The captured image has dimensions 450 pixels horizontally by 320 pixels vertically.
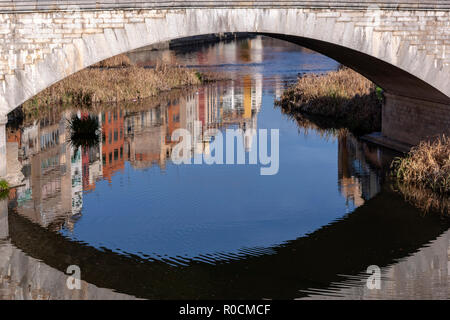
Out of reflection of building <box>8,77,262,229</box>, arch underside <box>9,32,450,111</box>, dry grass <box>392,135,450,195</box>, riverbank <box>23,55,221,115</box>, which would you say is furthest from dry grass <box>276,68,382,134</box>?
dry grass <box>392,135,450,195</box>

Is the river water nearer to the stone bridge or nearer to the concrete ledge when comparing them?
the concrete ledge

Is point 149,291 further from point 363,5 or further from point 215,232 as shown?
point 363,5

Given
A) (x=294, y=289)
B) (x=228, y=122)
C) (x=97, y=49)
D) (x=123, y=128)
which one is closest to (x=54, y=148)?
(x=123, y=128)

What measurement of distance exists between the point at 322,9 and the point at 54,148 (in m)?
8.85

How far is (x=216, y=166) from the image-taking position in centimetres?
2031

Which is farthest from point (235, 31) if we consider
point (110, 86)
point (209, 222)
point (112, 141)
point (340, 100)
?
point (110, 86)

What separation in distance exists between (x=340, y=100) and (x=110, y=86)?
32.2 ft

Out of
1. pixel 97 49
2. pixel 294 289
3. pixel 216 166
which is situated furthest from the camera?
pixel 216 166

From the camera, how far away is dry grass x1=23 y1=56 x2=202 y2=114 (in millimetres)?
30391

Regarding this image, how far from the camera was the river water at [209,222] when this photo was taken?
12.1 metres

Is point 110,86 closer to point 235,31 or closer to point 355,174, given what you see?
point 355,174

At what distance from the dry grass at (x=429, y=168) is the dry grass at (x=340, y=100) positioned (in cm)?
622

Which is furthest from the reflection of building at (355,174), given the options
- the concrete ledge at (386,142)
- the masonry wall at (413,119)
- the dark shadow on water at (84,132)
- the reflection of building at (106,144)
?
the dark shadow on water at (84,132)

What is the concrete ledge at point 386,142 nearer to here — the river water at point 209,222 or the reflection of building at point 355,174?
the river water at point 209,222
